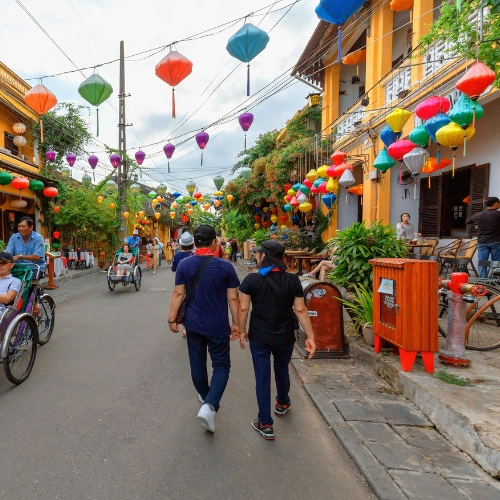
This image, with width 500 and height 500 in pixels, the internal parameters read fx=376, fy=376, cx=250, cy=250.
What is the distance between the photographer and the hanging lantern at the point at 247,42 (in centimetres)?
613

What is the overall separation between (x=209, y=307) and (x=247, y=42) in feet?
16.2

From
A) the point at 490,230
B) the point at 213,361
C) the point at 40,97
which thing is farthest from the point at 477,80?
the point at 40,97

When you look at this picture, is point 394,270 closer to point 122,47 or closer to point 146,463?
point 146,463

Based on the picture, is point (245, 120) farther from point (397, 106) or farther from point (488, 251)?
point (488, 251)

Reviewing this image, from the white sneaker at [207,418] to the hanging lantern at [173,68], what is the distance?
6.02m

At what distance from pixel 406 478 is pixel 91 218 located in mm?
17347

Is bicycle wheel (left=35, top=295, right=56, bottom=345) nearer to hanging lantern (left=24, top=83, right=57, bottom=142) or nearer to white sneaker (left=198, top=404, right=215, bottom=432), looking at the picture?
white sneaker (left=198, top=404, right=215, bottom=432)

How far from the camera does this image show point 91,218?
17406 mm

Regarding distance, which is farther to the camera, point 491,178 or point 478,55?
point 491,178

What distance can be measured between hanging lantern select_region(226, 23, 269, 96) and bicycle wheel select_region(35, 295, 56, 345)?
4.73 metres

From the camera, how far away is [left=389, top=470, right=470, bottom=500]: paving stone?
92.1 inches

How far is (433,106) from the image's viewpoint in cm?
610

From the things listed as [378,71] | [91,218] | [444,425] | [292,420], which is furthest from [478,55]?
[91,218]

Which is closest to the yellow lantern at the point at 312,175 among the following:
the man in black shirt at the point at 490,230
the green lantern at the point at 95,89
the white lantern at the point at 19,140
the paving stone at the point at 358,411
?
the man in black shirt at the point at 490,230
